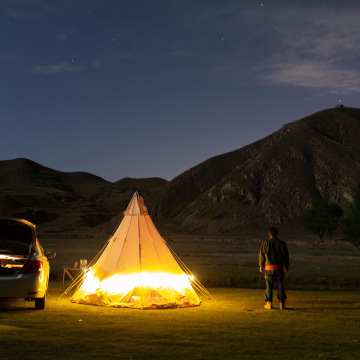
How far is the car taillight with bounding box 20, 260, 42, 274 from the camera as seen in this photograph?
14.5m

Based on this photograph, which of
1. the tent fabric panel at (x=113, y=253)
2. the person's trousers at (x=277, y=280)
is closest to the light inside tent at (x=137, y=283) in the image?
the tent fabric panel at (x=113, y=253)

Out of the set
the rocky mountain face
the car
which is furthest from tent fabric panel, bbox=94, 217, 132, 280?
the rocky mountain face

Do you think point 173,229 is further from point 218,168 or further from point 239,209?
point 218,168

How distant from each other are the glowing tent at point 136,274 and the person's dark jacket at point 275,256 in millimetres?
2664

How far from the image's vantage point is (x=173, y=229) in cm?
13950

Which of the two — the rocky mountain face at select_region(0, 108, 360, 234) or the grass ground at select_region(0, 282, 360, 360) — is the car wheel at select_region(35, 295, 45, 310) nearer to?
the grass ground at select_region(0, 282, 360, 360)

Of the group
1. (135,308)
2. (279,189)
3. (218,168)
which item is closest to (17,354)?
(135,308)

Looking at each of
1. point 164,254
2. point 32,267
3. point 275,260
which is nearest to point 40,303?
point 32,267

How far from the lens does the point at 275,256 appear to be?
1639 centimetres

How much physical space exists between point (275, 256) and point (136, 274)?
411 cm

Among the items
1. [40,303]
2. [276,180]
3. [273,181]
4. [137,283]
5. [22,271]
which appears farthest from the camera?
[273,181]

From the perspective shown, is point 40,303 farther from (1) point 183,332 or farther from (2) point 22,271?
(1) point 183,332

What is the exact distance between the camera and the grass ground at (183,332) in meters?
10.1

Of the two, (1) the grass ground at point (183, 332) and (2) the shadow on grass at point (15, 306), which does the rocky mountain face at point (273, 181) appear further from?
(1) the grass ground at point (183, 332)
